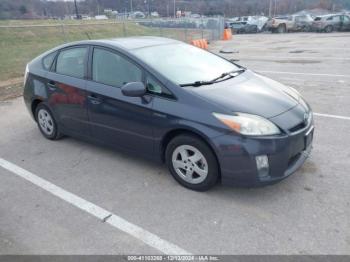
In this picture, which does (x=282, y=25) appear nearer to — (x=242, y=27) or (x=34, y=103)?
(x=242, y=27)

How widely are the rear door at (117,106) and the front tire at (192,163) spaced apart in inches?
12.9

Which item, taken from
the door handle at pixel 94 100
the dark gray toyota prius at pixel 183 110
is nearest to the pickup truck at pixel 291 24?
the dark gray toyota prius at pixel 183 110

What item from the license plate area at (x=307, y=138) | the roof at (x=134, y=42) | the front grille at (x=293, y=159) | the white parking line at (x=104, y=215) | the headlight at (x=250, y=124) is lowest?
the white parking line at (x=104, y=215)

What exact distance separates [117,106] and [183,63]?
942 mm

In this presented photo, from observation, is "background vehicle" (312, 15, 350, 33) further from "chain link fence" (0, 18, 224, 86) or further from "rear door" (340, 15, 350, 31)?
"chain link fence" (0, 18, 224, 86)

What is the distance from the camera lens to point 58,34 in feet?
75.7

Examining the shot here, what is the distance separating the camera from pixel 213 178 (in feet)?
11.7

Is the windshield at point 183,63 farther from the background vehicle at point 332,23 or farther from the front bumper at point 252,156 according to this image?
the background vehicle at point 332,23

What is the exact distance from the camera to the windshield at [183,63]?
3.96 metres

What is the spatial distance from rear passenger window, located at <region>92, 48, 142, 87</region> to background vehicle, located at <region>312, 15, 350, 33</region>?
28.0m

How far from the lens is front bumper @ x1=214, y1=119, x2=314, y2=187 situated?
328 centimetres

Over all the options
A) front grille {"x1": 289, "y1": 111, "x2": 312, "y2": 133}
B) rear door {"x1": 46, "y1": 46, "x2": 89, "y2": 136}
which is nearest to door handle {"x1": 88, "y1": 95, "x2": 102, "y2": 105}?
rear door {"x1": 46, "y1": 46, "x2": 89, "y2": 136}

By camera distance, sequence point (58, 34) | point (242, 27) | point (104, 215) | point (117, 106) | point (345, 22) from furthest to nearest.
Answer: point (242, 27) < point (345, 22) < point (58, 34) < point (117, 106) < point (104, 215)

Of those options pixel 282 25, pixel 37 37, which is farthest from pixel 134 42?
pixel 282 25
